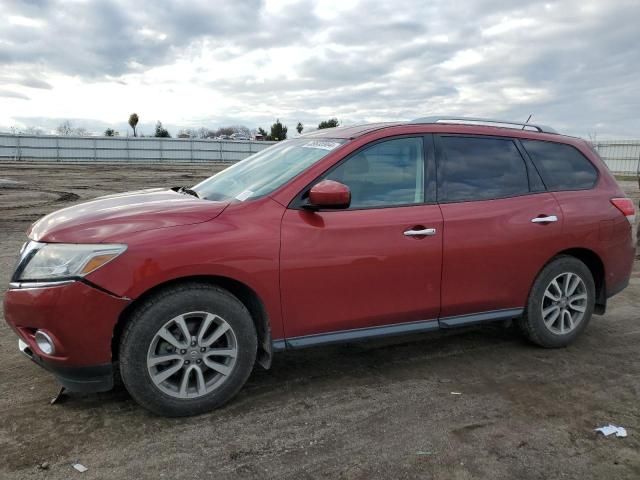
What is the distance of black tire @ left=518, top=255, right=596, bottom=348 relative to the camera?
176 inches

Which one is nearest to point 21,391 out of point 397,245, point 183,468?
point 183,468

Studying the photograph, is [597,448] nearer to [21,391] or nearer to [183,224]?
[183,224]

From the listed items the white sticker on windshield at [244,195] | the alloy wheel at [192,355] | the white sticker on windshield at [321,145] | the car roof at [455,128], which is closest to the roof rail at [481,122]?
the car roof at [455,128]

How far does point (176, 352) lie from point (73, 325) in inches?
23.4

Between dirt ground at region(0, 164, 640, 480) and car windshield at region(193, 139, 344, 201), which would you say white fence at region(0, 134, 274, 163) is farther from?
dirt ground at region(0, 164, 640, 480)

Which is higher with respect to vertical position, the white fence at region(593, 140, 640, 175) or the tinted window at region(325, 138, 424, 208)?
the white fence at region(593, 140, 640, 175)

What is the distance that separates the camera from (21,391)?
365 centimetres

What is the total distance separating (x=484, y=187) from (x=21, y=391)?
3.62 meters

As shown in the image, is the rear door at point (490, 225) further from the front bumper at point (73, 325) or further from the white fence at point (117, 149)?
the white fence at point (117, 149)

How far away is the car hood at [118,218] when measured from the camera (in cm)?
313

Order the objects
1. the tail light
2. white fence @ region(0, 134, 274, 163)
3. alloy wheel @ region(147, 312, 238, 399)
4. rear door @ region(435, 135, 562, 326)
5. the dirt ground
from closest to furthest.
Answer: the dirt ground
alloy wheel @ region(147, 312, 238, 399)
rear door @ region(435, 135, 562, 326)
the tail light
white fence @ region(0, 134, 274, 163)

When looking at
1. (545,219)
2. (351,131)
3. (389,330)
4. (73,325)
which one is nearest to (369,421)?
(389,330)

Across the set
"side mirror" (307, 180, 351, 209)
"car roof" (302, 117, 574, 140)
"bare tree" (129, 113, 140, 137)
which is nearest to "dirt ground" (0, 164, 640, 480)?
"side mirror" (307, 180, 351, 209)

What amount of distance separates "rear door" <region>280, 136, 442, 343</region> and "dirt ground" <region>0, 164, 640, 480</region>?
0.50 m
